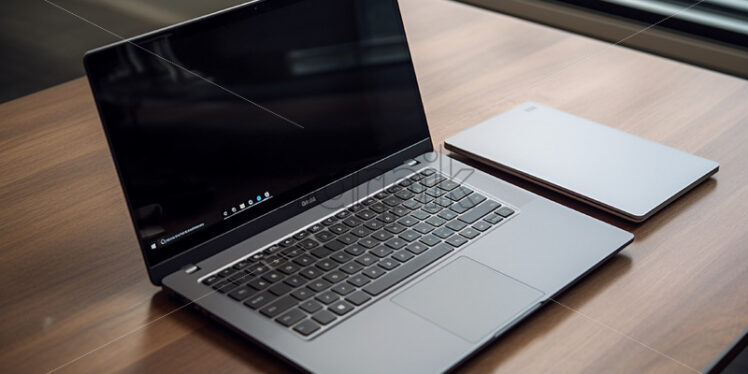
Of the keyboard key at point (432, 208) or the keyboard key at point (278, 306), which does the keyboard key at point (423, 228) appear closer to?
the keyboard key at point (432, 208)

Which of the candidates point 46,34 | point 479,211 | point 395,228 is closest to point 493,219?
point 479,211

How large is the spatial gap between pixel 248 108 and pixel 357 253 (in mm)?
211

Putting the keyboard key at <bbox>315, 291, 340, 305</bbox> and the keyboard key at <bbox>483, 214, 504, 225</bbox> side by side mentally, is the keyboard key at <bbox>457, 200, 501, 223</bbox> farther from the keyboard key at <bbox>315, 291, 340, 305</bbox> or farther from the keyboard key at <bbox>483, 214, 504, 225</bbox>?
the keyboard key at <bbox>315, 291, 340, 305</bbox>

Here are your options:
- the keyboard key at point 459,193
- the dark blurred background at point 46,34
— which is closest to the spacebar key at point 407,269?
the keyboard key at point 459,193

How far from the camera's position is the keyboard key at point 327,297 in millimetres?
787

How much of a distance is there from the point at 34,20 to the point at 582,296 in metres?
1.23

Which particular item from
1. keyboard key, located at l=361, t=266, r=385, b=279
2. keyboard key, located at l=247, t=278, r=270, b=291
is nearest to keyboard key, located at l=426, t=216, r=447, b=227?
keyboard key, located at l=361, t=266, r=385, b=279

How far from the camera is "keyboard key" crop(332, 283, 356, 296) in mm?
799

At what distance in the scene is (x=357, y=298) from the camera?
0.79 m

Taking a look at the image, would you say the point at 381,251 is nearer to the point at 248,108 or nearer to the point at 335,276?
the point at 335,276

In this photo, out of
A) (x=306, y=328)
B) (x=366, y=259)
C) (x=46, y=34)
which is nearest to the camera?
(x=306, y=328)

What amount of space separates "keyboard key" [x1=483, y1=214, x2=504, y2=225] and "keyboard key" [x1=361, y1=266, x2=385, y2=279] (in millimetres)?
167

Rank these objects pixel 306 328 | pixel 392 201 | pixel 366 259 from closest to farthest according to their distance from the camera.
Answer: pixel 306 328, pixel 366 259, pixel 392 201

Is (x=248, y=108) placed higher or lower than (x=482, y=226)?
higher
